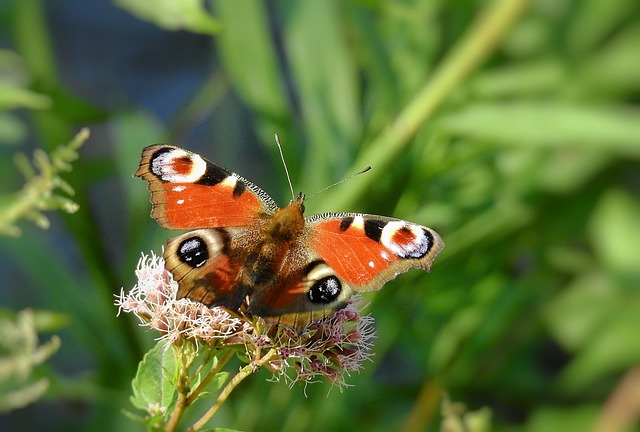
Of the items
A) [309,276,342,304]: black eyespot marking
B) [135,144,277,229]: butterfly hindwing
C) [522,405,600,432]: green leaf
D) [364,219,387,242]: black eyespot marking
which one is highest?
[522,405,600,432]: green leaf

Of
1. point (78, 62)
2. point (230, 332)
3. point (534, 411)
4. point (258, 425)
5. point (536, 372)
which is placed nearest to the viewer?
point (230, 332)

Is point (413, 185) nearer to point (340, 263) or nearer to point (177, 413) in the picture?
point (340, 263)

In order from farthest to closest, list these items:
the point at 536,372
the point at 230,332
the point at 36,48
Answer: the point at 536,372 → the point at 36,48 → the point at 230,332

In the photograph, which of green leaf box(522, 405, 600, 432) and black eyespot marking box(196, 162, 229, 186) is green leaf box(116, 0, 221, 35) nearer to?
black eyespot marking box(196, 162, 229, 186)

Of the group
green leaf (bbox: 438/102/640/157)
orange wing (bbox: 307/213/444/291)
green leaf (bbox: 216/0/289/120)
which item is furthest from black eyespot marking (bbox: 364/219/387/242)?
green leaf (bbox: 216/0/289/120)

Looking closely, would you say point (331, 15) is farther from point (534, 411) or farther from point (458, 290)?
point (534, 411)

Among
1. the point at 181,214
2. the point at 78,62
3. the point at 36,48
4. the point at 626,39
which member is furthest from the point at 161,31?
the point at 181,214

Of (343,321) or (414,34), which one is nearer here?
(343,321)
